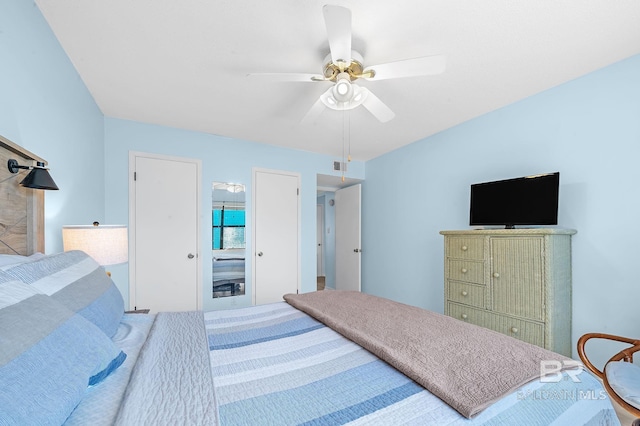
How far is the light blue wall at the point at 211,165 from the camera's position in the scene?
2.88m

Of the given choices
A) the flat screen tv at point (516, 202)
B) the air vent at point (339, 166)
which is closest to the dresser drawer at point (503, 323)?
the flat screen tv at point (516, 202)

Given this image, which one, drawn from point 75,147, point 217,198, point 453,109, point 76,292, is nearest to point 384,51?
point 453,109

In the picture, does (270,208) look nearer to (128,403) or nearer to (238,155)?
(238,155)

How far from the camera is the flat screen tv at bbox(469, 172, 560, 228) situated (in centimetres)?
213

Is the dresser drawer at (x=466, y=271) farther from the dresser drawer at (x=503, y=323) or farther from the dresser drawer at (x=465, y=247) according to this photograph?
the dresser drawer at (x=503, y=323)

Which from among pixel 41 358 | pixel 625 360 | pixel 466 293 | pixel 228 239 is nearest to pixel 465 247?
pixel 466 293

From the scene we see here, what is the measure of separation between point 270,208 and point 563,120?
3111mm

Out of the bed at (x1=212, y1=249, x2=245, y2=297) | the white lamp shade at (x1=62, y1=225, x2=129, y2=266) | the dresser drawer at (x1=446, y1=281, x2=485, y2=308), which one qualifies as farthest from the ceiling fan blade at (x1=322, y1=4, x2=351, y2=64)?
the bed at (x1=212, y1=249, x2=245, y2=297)

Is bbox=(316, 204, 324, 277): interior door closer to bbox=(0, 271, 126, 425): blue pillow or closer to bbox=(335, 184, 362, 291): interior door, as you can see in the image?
bbox=(335, 184, 362, 291): interior door

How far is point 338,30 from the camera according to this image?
1.34 metres

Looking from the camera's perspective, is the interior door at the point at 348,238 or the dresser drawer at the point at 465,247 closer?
the dresser drawer at the point at 465,247

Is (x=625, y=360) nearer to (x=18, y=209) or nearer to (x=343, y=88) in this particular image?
(x=343, y=88)

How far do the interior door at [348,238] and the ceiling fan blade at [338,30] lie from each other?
294 centimetres

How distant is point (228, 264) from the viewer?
3391 millimetres
